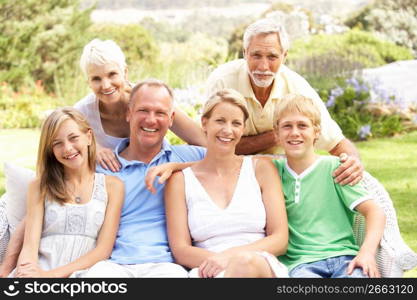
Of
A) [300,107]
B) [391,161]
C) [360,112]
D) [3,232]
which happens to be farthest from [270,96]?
[360,112]

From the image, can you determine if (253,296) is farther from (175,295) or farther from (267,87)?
(267,87)

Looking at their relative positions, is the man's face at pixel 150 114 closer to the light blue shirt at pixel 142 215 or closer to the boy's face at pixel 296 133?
the light blue shirt at pixel 142 215

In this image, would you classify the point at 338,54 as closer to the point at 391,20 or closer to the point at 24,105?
the point at 391,20

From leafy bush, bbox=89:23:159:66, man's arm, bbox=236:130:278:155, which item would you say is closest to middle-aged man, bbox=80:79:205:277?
man's arm, bbox=236:130:278:155

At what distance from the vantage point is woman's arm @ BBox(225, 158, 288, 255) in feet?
10.2

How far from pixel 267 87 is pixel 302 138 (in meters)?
0.74

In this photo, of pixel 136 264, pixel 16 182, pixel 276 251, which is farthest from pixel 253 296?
pixel 16 182

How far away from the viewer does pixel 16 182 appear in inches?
140

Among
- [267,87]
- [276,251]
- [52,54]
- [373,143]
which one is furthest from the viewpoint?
[52,54]

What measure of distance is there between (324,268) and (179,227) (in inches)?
25.8

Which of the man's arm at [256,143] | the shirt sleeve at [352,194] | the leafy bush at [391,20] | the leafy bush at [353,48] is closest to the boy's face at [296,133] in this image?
the shirt sleeve at [352,194]

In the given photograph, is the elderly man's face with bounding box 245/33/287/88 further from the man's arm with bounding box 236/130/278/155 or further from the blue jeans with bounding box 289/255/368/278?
the blue jeans with bounding box 289/255/368/278

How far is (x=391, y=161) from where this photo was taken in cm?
765

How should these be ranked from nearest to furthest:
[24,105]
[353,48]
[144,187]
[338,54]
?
1. [144,187]
2. [24,105]
3. [338,54]
4. [353,48]
